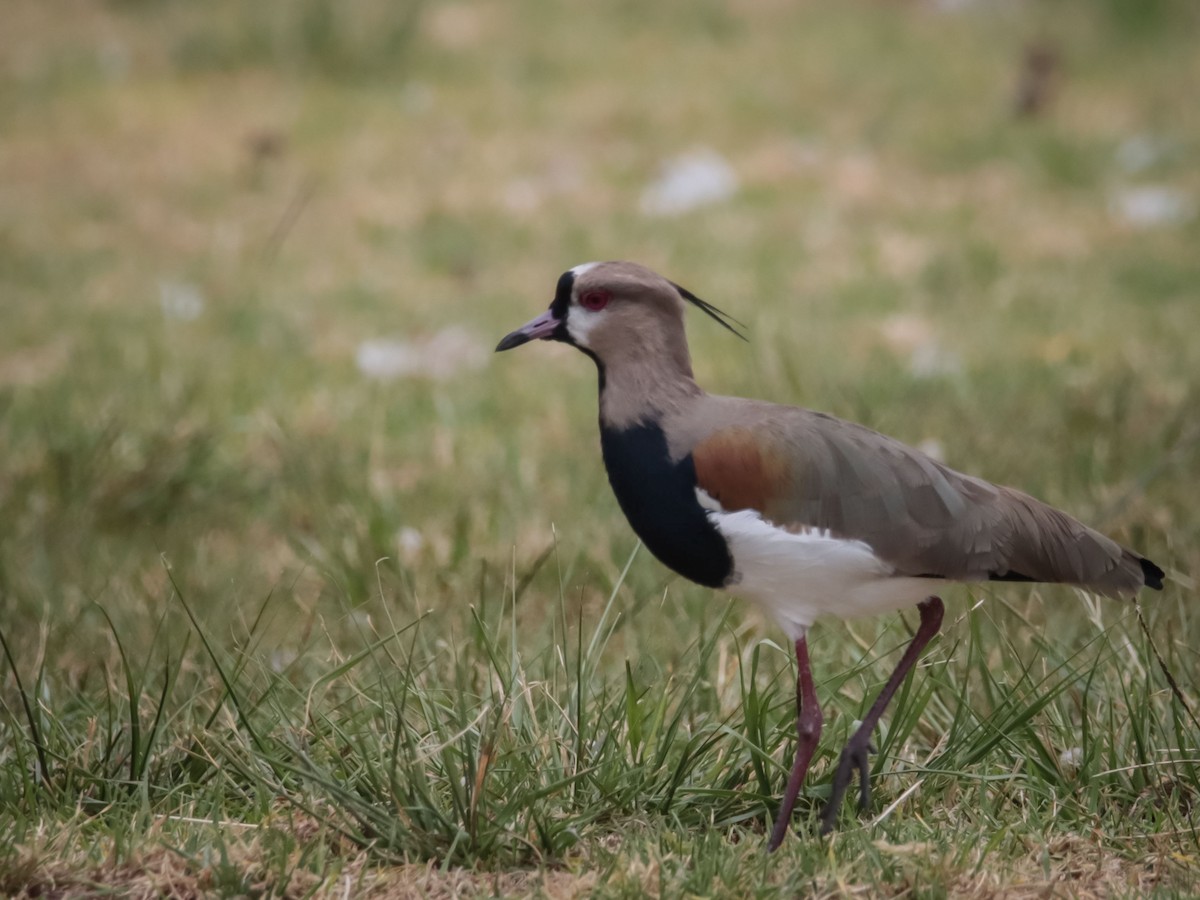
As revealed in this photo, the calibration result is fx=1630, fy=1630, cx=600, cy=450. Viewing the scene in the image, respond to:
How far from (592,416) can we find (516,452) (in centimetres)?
45

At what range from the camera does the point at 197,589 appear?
4074 mm

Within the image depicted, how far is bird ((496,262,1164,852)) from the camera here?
272 cm

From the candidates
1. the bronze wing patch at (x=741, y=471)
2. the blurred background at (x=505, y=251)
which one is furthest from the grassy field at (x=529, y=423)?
the bronze wing patch at (x=741, y=471)

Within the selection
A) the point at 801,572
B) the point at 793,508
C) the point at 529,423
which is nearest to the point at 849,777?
the point at 801,572

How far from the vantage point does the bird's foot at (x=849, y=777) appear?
108 inches

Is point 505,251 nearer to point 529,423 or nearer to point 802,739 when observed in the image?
point 529,423

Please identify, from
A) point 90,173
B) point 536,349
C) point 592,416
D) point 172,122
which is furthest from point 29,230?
point 592,416

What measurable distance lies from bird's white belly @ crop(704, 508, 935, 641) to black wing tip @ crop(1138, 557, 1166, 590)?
45 cm

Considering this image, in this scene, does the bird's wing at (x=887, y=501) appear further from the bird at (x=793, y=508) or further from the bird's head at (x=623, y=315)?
the bird's head at (x=623, y=315)

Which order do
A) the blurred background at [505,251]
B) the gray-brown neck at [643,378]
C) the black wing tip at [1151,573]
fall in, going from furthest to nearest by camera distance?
the blurred background at [505,251]
the black wing tip at [1151,573]
the gray-brown neck at [643,378]

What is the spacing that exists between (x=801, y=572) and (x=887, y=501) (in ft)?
0.65

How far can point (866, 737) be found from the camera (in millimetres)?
2785

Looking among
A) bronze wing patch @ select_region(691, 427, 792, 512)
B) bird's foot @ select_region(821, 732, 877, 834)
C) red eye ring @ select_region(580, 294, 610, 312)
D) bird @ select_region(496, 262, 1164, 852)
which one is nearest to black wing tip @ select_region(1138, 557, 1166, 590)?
bird @ select_region(496, 262, 1164, 852)

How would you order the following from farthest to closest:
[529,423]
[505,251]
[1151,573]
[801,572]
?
[505,251]
[529,423]
[1151,573]
[801,572]
